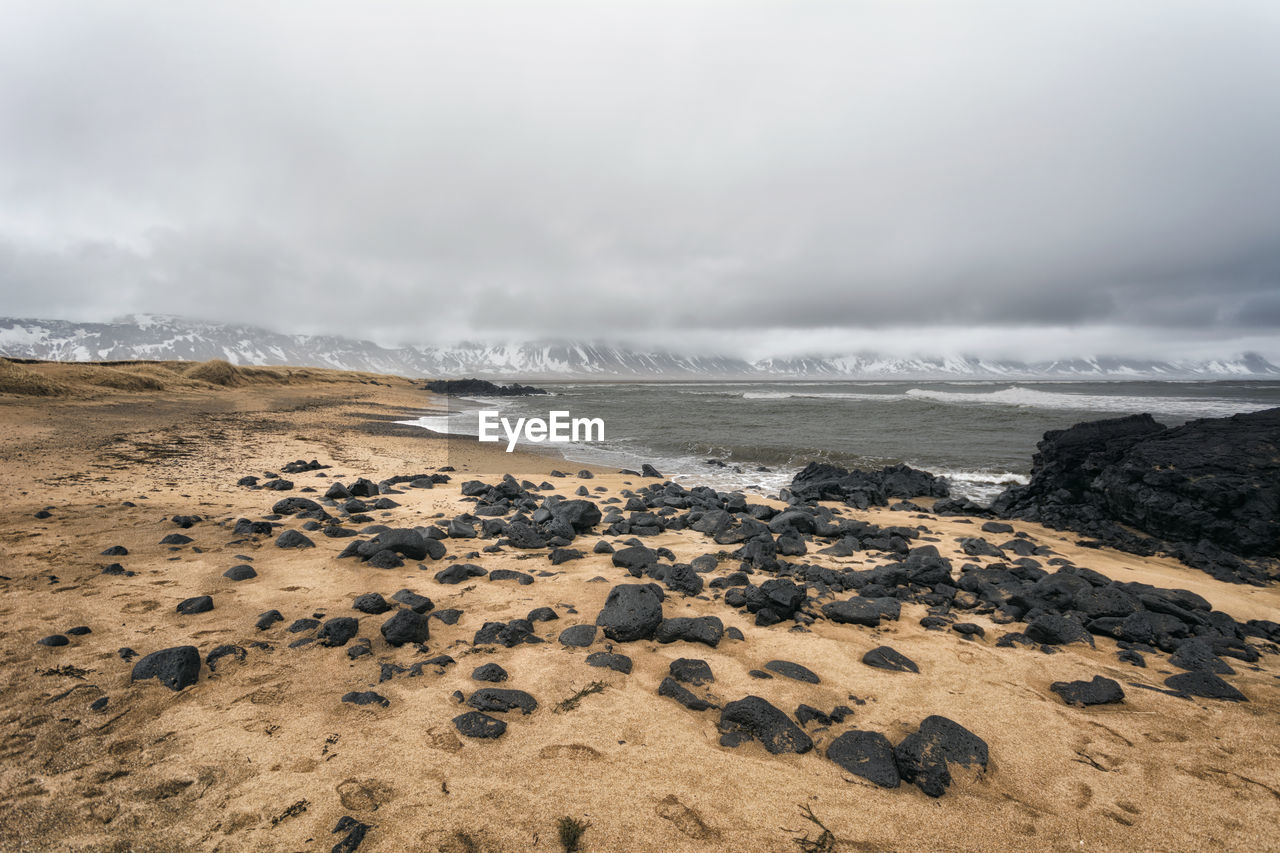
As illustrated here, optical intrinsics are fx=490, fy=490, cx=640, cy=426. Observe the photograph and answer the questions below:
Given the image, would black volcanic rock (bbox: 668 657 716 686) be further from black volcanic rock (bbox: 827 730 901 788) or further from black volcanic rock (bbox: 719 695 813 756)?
black volcanic rock (bbox: 827 730 901 788)

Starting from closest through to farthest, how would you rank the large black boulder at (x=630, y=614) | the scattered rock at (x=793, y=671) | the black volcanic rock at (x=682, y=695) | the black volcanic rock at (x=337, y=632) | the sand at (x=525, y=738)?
the sand at (x=525, y=738), the black volcanic rock at (x=682, y=695), the scattered rock at (x=793, y=671), the black volcanic rock at (x=337, y=632), the large black boulder at (x=630, y=614)

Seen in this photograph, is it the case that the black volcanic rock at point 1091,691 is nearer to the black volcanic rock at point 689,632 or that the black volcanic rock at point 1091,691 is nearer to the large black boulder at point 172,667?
the black volcanic rock at point 689,632

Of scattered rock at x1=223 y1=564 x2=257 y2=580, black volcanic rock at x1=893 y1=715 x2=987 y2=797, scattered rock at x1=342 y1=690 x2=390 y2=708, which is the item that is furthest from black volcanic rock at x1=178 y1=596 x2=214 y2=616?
black volcanic rock at x1=893 y1=715 x2=987 y2=797

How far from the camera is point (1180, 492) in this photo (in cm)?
1041

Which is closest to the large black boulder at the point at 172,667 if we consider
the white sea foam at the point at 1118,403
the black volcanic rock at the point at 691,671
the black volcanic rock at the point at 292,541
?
the black volcanic rock at the point at 292,541

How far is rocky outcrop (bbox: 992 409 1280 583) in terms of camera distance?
9406 millimetres

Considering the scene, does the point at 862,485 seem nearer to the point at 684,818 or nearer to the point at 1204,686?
the point at 1204,686

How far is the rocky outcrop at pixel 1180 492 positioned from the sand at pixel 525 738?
336cm

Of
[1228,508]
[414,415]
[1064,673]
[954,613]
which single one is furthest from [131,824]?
[414,415]

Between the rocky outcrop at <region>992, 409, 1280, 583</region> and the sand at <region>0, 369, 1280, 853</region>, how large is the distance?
336 cm

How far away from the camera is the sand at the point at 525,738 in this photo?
113 inches

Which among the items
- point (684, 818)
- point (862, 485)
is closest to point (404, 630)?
point (684, 818)

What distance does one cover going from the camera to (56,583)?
219 inches

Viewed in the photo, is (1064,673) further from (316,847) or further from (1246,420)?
(1246,420)
